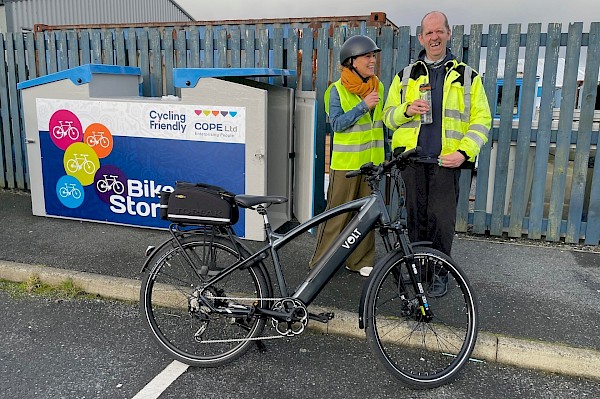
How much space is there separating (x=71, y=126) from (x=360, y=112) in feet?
10.7

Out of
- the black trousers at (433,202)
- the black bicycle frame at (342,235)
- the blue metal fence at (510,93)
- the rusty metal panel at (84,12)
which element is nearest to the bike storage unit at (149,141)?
the blue metal fence at (510,93)

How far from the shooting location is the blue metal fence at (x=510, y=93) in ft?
16.4

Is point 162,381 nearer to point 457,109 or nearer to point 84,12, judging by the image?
point 457,109

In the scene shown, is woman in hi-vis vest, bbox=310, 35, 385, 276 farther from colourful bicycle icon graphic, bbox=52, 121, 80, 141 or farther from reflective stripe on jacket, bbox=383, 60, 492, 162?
colourful bicycle icon graphic, bbox=52, 121, 80, 141

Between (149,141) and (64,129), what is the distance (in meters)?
1.00

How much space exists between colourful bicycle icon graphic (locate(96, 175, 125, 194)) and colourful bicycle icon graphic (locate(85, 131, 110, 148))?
1.10 feet

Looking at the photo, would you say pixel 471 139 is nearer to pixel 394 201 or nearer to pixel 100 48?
pixel 394 201

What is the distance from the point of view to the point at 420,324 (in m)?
3.28

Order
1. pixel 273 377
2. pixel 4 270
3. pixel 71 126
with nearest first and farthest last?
pixel 273 377
pixel 4 270
pixel 71 126

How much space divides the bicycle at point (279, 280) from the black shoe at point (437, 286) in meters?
0.04

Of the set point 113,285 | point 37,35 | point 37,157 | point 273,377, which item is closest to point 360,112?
point 273,377

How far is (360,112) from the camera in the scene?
12.5ft

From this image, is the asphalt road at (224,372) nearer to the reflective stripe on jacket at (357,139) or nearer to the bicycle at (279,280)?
the bicycle at (279,280)

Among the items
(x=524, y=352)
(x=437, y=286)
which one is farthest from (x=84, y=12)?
(x=524, y=352)
